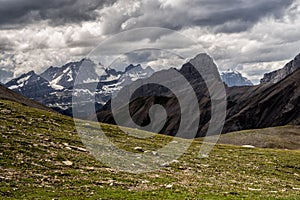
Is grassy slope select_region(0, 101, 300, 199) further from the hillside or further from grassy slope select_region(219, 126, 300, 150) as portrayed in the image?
grassy slope select_region(219, 126, 300, 150)

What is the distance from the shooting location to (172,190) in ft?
103

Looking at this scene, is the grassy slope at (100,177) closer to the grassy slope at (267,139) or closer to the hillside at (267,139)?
the hillside at (267,139)

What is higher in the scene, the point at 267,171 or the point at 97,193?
the point at 97,193

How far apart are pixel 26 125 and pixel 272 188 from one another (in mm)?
37445

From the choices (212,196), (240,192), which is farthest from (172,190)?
(240,192)

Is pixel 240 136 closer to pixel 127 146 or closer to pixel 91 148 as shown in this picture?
pixel 127 146

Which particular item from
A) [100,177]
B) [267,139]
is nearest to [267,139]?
[267,139]

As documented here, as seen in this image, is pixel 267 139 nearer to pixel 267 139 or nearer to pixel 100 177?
pixel 267 139

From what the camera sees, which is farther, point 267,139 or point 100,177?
point 267,139

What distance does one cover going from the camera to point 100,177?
113ft

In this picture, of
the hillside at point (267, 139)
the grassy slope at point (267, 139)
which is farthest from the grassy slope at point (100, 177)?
the grassy slope at point (267, 139)

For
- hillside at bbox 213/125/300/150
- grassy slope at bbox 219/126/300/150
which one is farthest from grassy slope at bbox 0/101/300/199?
grassy slope at bbox 219/126/300/150

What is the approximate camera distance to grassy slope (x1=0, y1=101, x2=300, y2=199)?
29.0 m

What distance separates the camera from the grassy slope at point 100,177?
29000 mm
